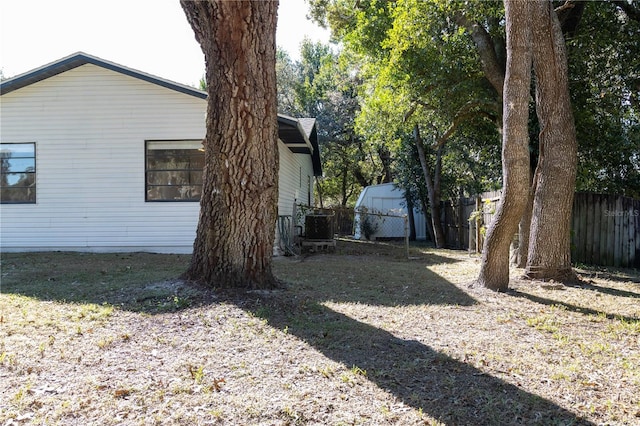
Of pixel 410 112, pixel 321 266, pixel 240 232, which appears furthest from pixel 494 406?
pixel 410 112

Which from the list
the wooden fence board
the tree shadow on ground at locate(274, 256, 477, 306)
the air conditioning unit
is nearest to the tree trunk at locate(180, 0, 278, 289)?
the tree shadow on ground at locate(274, 256, 477, 306)

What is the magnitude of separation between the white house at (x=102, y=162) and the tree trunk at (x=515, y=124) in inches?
211

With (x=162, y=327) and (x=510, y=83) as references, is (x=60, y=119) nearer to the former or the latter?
(x=162, y=327)

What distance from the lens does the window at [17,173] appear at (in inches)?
415

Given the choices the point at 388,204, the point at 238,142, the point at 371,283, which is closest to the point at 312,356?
the point at 238,142

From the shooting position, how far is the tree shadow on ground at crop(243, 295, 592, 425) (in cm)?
271

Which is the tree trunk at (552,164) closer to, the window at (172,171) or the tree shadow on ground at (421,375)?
the tree shadow on ground at (421,375)

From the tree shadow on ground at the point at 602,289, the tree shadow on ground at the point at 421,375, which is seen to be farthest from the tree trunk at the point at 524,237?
the tree shadow on ground at the point at 421,375

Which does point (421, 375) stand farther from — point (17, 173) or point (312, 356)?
point (17, 173)

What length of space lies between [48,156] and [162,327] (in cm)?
827

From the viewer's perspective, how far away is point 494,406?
9.17 feet

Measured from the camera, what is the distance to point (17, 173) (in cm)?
1057

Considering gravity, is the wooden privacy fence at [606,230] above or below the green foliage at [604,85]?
below

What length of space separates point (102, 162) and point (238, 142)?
675 cm
